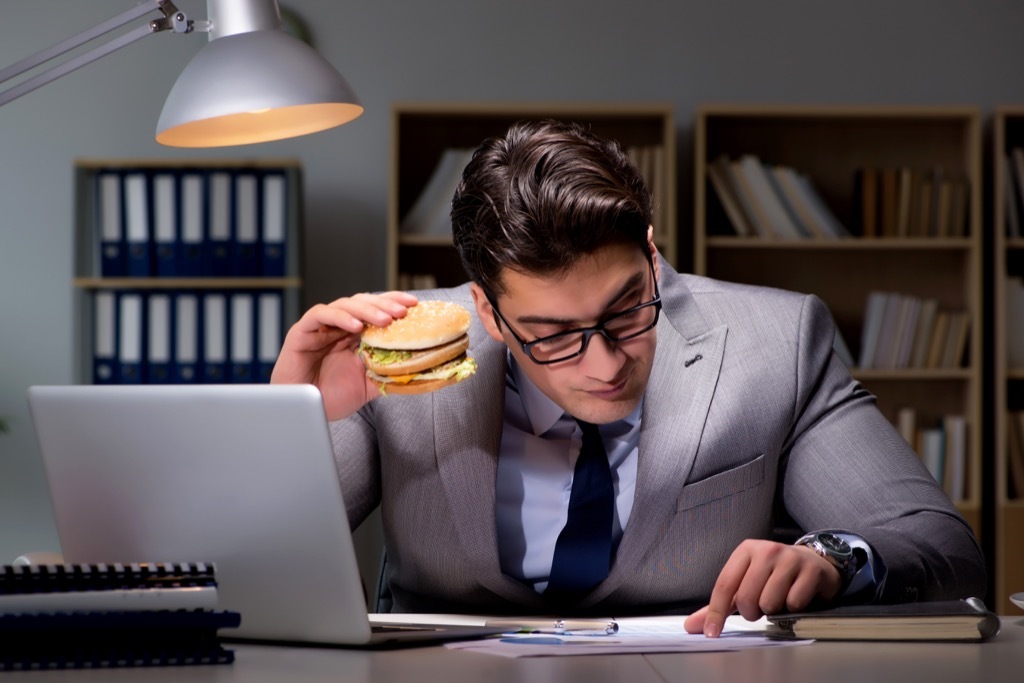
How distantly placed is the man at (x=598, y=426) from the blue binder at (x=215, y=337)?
2014mm

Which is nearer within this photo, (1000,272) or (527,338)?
(527,338)

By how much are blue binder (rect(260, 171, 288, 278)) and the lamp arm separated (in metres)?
2.04

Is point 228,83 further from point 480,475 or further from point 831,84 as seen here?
point 831,84

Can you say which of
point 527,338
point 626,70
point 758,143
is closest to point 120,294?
point 626,70

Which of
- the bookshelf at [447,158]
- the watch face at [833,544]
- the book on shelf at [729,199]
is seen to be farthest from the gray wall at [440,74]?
the watch face at [833,544]

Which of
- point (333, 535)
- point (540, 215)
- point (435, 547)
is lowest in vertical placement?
point (435, 547)

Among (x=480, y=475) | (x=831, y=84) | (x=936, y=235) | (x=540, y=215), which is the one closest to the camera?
(x=540, y=215)

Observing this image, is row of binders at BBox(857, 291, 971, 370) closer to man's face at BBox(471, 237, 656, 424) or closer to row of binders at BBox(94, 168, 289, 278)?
row of binders at BBox(94, 168, 289, 278)

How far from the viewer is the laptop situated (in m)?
1.03

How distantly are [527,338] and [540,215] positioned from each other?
0.15 m

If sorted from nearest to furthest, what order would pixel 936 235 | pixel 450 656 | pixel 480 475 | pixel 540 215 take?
1. pixel 450 656
2. pixel 540 215
3. pixel 480 475
4. pixel 936 235

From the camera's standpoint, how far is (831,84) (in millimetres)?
4086

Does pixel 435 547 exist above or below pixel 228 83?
below

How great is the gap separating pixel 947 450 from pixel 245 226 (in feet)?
7.79
